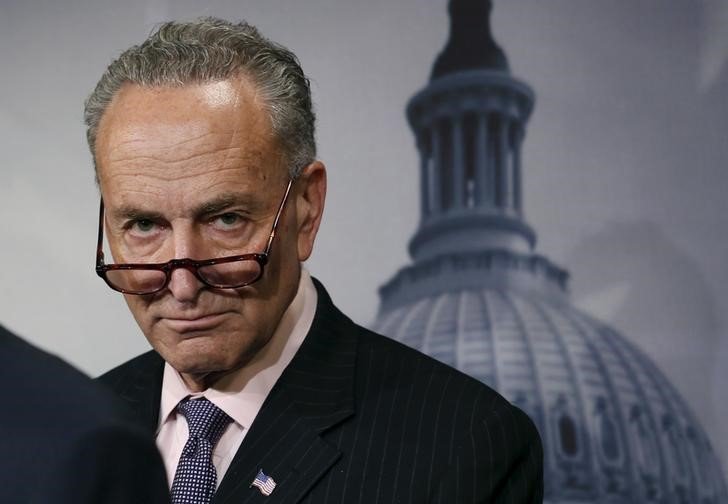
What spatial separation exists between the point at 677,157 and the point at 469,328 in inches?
26.2

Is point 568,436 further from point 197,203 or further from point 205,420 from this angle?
point 197,203

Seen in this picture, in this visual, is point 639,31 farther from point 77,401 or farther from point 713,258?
point 77,401

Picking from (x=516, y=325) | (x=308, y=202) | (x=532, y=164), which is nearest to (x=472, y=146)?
(x=532, y=164)

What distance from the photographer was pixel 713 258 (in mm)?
2908

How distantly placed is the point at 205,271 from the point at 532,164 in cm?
175

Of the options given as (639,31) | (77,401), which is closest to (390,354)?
(77,401)

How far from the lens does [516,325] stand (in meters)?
2.94

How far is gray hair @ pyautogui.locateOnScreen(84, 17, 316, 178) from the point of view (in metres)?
1.40

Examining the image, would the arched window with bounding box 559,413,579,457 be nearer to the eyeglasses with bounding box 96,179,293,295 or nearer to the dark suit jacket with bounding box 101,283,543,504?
the dark suit jacket with bounding box 101,283,543,504

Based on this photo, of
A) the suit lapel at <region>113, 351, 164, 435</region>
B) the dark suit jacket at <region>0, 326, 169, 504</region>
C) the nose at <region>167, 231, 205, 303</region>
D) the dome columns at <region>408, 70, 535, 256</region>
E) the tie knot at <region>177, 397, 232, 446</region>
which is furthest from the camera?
the dome columns at <region>408, 70, 535, 256</region>

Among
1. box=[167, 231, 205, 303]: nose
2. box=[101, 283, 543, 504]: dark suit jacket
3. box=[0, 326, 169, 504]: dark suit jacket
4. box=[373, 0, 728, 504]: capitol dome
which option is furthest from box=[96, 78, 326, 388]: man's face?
box=[373, 0, 728, 504]: capitol dome

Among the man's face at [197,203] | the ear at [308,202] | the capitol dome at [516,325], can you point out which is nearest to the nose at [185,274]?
the man's face at [197,203]

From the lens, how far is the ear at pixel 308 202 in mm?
1497

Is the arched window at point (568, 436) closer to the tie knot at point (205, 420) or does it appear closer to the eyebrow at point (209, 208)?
the tie knot at point (205, 420)
